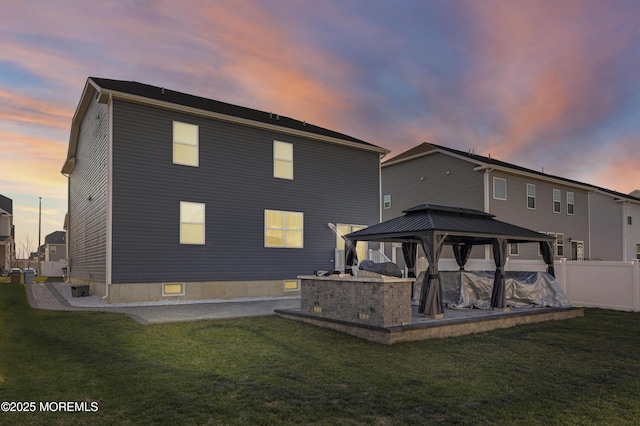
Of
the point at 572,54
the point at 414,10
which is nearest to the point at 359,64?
the point at 414,10

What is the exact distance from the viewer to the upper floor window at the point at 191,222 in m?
15.0

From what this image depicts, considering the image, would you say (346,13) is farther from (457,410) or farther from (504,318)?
(457,410)

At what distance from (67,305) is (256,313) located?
5.93m

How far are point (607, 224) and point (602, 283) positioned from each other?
19.5 meters

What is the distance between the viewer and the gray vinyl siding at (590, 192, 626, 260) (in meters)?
30.7

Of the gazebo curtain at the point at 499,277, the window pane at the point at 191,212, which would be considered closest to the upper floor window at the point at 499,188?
the gazebo curtain at the point at 499,277

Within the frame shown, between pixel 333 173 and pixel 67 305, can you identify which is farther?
pixel 333 173

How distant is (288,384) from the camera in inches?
224

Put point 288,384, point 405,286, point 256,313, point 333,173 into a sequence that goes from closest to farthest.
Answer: point 288,384 < point 405,286 < point 256,313 < point 333,173

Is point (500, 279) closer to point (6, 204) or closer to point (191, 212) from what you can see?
point (191, 212)

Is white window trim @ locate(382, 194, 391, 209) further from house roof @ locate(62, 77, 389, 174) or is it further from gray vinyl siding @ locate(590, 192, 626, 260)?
gray vinyl siding @ locate(590, 192, 626, 260)

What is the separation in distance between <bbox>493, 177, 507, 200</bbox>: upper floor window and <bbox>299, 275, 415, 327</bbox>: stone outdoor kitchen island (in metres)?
15.5

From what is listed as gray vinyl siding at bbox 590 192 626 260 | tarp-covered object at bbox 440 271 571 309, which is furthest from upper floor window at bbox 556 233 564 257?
tarp-covered object at bbox 440 271 571 309

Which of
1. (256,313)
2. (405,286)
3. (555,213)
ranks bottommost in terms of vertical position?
(256,313)
